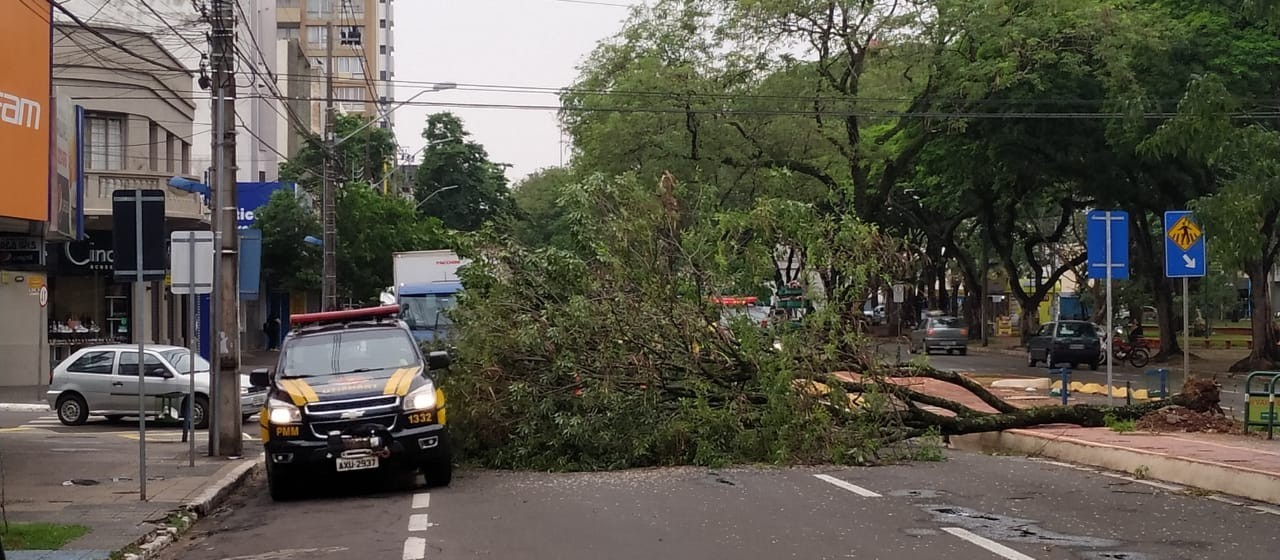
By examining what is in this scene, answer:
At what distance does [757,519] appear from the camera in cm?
1089

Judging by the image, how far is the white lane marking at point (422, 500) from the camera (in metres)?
12.7

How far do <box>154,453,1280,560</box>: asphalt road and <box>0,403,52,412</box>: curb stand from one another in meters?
15.9

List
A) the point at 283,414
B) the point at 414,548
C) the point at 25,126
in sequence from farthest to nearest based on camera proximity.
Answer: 1. the point at 25,126
2. the point at 283,414
3. the point at 414,548

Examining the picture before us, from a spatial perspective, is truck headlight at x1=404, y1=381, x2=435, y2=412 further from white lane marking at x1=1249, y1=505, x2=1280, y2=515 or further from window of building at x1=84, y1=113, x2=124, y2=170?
window of building at x1=84, y1=113, x2=124, y2=170

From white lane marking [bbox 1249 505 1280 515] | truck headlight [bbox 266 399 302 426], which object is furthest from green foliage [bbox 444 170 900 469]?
white lane marking [bbox 1249 505 1280 515]

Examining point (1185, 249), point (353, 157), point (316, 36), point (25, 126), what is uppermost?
point (316, 36)

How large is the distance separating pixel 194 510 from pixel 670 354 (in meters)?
5.91

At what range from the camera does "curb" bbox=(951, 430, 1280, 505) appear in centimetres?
1196

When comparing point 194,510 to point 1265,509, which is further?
point 194,510

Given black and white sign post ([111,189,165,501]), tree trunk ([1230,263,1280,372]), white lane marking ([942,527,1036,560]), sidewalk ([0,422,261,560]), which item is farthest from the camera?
tree trunk ([1230,263,1280,372])

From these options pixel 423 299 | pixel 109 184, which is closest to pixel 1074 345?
pixel 423 299

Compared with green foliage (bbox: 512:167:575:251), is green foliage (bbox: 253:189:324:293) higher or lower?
lower

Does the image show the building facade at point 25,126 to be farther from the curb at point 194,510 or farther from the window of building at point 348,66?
the window of building at point 348,66

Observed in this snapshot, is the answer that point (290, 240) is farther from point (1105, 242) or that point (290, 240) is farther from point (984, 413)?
point (984, 413)
